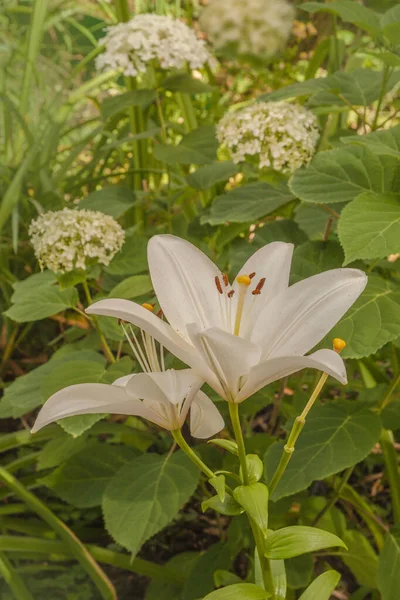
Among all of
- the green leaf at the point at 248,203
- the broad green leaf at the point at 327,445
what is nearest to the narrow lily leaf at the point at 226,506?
the broad green leaf at the point at 327,445

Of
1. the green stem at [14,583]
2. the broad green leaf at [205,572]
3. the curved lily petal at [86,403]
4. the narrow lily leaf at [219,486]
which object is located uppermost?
the curved lily petal at [86,403]

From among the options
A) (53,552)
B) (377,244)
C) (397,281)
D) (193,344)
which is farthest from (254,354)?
(53,552)

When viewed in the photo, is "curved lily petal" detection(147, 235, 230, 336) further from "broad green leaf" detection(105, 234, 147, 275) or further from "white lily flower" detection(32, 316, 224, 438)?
"broad green leaf" detection(105, 234, 147, 275)

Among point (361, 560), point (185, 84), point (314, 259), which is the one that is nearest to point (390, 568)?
point (361, 560)

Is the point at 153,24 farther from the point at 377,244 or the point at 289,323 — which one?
the point at 289,323

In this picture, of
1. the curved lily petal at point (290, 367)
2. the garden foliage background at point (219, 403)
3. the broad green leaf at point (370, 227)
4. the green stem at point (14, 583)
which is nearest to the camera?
the curved lily petal at point (290, 367)

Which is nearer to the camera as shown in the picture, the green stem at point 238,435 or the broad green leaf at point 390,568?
the green stem at point 238,435

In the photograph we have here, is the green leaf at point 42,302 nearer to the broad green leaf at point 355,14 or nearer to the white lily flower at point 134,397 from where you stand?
the white lily flower at point 134,397
